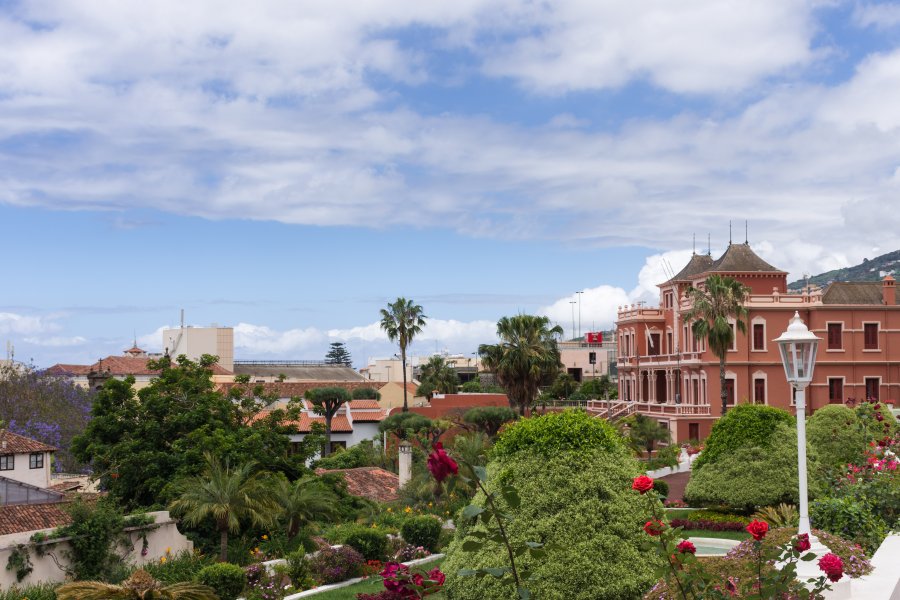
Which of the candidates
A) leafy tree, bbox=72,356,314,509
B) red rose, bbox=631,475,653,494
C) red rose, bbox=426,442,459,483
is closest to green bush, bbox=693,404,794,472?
leafy tree, bbox=72,356,314,509

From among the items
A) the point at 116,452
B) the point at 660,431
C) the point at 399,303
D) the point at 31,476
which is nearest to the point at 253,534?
the point at 116,452

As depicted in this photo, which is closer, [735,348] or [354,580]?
[354,580]

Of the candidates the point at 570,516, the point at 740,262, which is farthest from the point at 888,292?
the point at 570,516

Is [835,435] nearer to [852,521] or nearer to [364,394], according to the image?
[852,521]

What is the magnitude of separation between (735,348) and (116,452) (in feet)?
116

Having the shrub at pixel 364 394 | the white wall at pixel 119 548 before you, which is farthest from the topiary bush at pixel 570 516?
the shrub at pixel 364 394

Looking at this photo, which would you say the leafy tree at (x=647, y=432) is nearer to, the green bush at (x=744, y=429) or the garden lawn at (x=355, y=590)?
the green bush at (x=744, y=429)

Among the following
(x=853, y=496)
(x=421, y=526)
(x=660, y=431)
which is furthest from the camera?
(x=660, y=431)

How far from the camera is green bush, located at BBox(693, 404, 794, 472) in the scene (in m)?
23.6

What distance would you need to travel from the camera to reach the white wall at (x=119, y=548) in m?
17.5

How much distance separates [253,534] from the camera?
2191 cm

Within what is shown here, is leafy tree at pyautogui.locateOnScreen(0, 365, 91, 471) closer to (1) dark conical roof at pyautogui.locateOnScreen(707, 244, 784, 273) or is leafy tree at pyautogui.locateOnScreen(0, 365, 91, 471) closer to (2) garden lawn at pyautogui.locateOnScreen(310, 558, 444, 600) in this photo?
(2) garden lawn at pyautogui.locateOnScreen(310, 558, 444, 600)

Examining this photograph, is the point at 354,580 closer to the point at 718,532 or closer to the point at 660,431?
the point at 718,532

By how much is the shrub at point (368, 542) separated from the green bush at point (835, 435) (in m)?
12.6
